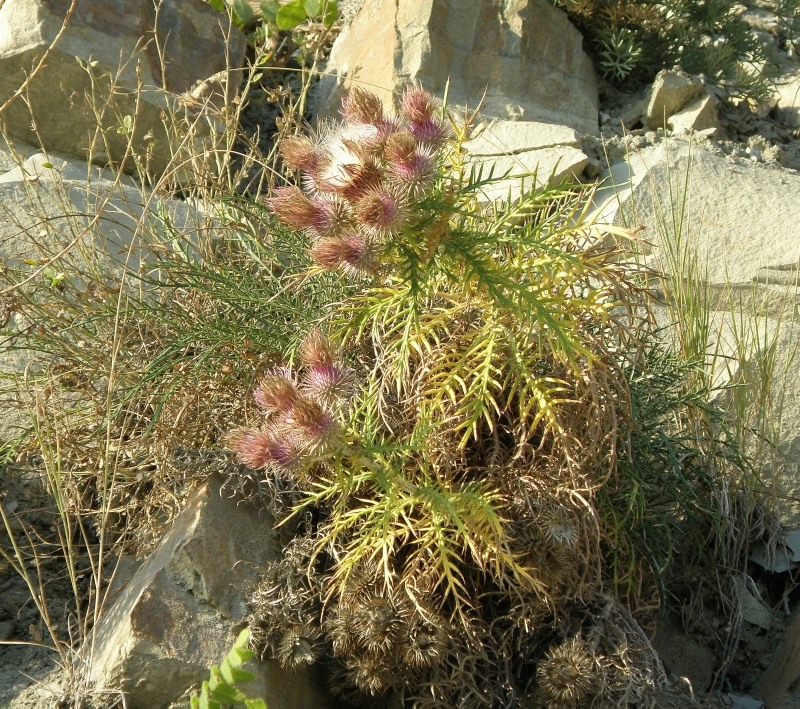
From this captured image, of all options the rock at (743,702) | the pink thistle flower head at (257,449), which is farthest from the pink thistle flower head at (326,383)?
the rock at (743,702)

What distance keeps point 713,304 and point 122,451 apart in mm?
2186

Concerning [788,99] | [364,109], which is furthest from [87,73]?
[788,99]

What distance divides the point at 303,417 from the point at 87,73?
9.08 ft

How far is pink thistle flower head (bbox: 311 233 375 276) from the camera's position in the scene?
1.91m

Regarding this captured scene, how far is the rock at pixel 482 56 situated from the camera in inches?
173

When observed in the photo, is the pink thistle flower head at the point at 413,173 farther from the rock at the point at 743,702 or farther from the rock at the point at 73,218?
the rock at the point at 743,702

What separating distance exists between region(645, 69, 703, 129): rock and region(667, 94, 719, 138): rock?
0.13 ft

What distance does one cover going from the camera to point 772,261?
12.4 ft

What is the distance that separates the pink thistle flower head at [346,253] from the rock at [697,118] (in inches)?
114

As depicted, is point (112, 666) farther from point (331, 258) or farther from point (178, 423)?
point (331, 258)

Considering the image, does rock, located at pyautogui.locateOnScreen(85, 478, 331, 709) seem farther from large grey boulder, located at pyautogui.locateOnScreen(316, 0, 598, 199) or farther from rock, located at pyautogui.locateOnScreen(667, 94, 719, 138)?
rock, located at pyautogui.locateOnScreen(667, 94, 719, 138)

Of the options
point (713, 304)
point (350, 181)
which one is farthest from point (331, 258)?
point (713, 304)

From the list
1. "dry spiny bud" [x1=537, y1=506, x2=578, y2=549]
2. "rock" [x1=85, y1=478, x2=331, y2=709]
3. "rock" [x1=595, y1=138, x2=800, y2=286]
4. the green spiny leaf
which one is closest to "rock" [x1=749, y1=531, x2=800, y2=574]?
"rock" [x1=595, y1=138, x2=800, y2=286]

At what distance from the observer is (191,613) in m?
2.43
